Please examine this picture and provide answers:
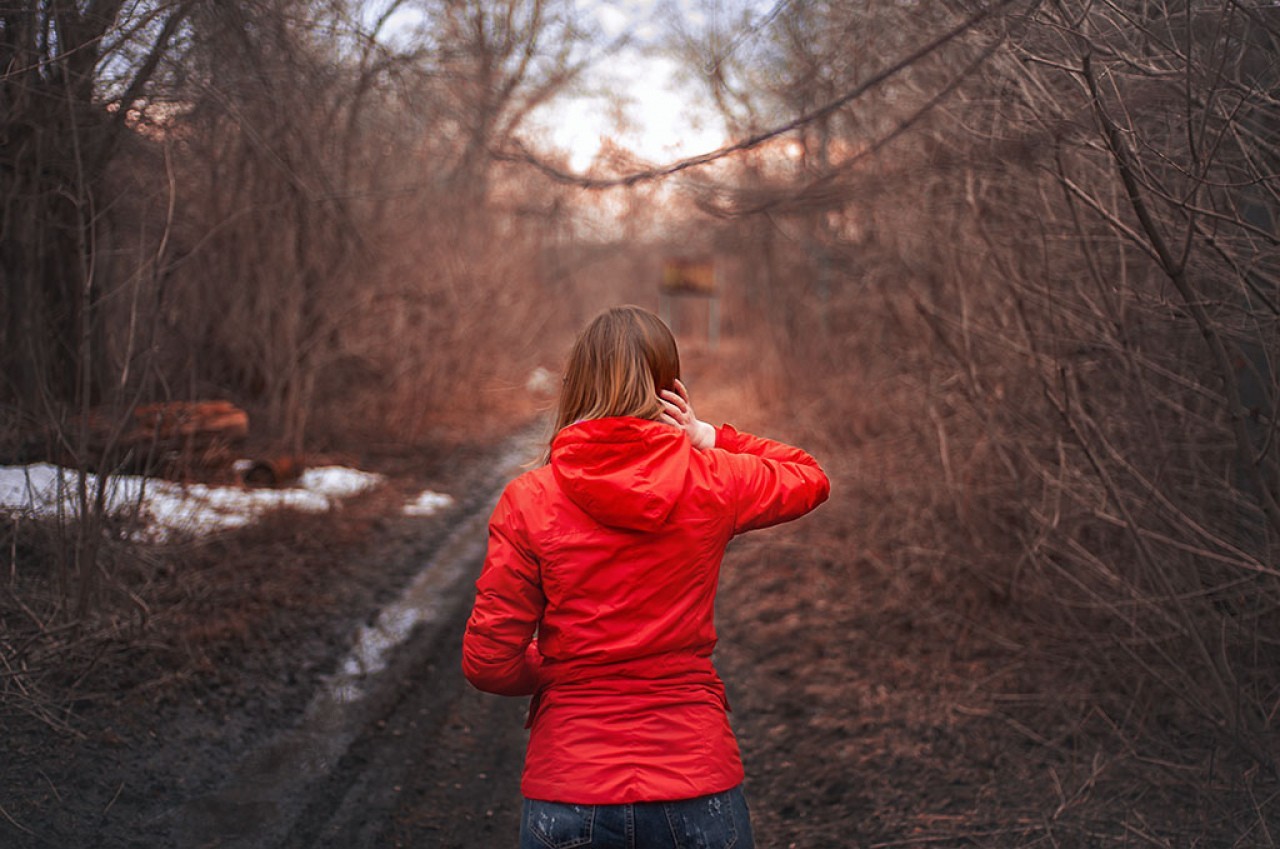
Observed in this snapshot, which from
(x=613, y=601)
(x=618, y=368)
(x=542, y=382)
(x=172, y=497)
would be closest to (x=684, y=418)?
(x=618, y=368)

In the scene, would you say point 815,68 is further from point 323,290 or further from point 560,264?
point 560,264

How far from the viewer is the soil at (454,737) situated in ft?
12.1

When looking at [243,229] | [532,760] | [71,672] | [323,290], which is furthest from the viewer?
[323,290]

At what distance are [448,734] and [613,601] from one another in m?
2.96

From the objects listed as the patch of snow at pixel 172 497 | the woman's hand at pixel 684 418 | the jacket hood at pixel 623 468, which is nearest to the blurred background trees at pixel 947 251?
the patch of snow at pixel 172 497

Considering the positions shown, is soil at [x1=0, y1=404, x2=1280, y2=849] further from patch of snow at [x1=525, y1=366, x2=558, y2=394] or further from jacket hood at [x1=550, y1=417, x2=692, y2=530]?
patch of snow at [x1=525, y1=366, x2=558, y2=394]

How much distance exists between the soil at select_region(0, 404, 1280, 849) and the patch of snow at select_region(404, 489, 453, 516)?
2164 millimetres

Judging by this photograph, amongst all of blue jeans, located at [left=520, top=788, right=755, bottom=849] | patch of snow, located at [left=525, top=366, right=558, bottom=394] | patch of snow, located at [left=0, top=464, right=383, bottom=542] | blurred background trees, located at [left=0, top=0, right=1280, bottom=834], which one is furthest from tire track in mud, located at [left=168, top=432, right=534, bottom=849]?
patch of snow, located at [left=525, top=366, right=558, bottom=394]

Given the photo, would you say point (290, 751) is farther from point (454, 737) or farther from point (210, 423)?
point (210, 423)

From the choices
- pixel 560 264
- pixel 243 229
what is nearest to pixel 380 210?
pixel 243 229

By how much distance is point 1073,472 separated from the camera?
4430 mm

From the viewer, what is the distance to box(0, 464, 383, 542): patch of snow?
4.53 meters

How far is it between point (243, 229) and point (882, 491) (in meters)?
5.65

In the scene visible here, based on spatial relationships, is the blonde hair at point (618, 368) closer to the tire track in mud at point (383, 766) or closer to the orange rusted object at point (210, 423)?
the tire track in mud at point (383, 766)
